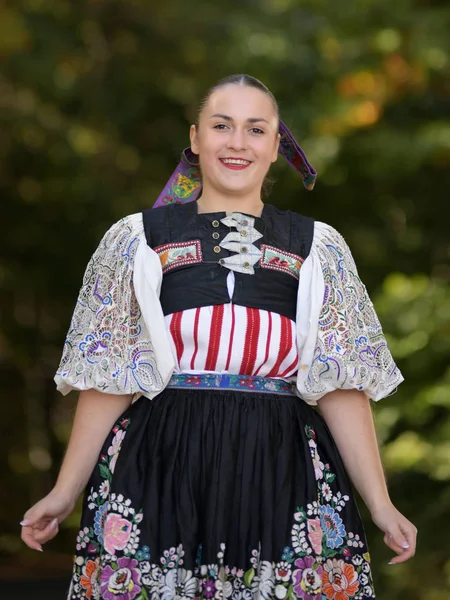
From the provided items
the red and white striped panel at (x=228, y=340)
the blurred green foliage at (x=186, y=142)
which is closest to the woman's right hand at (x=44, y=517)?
the red and white striped panel at (x=228, y=340)

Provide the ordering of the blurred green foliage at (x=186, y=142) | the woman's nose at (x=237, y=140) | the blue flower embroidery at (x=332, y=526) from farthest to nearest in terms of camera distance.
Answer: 1. the blurred green foliage at (x=186, y=142)
2. the woman's nose at (x=237, y=140)
3. the blue flower embroidery at (x=332, y=526)

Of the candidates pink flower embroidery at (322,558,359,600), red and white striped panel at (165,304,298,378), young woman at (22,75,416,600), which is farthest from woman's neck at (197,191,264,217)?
pink flower embroidery at (322,558,359,600)

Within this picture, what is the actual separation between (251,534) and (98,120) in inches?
235

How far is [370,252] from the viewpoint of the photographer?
664 cm

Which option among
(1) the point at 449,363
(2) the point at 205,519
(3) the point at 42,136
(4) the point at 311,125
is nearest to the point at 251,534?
(2) the point at 205,519

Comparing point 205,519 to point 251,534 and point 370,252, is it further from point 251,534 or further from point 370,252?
point 370,252

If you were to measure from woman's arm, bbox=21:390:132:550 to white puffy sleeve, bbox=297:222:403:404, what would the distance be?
1.26ft

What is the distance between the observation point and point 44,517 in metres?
2.13

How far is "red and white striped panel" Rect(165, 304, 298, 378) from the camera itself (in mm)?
2170

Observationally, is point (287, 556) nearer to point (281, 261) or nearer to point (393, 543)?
point (393, 543)

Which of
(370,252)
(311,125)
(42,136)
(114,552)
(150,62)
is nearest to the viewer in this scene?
(114,552)

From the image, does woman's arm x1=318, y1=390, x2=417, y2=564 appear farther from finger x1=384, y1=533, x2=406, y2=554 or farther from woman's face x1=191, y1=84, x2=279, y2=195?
woman's face x1=191, y1=84, x2=279, y2=195

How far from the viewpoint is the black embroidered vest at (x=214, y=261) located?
7.25 feet

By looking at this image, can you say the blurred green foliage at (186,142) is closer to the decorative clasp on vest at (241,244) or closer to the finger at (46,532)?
the decorative clasp on vest at (241,244)
